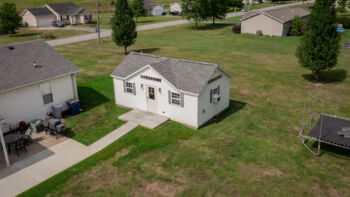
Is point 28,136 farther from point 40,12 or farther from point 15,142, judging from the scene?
point 40,12

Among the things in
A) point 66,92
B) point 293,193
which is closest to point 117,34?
point 66,92

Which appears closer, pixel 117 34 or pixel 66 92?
pixel 66 92

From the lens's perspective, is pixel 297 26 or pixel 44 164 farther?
pixel 297 26

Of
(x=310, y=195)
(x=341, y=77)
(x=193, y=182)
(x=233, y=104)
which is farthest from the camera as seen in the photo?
(x=341, y=77)

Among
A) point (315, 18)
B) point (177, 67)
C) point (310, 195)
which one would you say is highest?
point (315, 18)

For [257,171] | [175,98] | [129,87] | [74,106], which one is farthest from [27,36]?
[257,171]

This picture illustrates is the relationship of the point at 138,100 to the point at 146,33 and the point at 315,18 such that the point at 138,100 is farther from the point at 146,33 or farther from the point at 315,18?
the point at 146,33

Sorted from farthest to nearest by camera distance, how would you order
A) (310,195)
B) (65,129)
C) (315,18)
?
(315,18)
(65,129)
(310,195)
